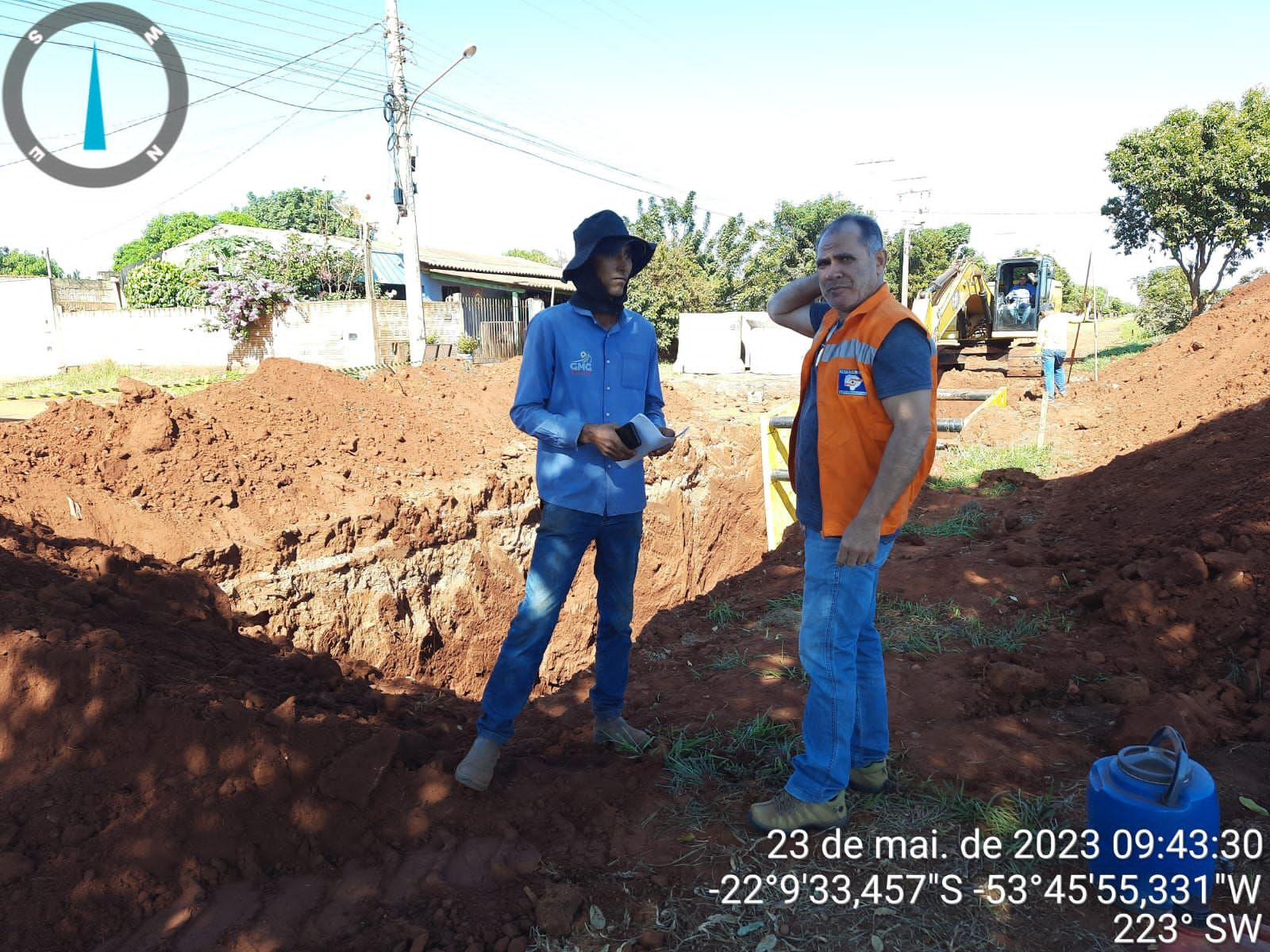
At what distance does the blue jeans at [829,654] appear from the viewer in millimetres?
2523

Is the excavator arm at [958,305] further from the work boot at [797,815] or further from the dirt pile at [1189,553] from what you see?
the work boot at [797,815]

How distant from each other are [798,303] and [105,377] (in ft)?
63.0

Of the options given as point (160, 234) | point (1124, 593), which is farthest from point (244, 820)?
point (160, 234)

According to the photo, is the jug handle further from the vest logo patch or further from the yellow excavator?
the yellow excavator

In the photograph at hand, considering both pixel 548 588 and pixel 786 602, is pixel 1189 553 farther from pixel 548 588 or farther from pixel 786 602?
pixel 548 588

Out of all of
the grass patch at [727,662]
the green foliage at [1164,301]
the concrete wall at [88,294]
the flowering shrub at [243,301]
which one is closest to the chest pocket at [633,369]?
the grass patch at [727,662]

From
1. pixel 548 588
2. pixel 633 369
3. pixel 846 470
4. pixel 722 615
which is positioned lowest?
pixel 722 615

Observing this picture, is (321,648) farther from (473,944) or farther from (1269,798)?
(1269,798)

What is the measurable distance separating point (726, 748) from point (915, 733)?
2.54ft

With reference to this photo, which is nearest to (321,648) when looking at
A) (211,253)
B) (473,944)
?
(473,944)

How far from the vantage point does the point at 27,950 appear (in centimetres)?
201

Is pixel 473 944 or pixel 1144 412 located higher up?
pixel 1144 412

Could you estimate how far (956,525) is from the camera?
6.30 meters

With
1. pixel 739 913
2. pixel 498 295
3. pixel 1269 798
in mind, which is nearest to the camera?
pixel 739 913
